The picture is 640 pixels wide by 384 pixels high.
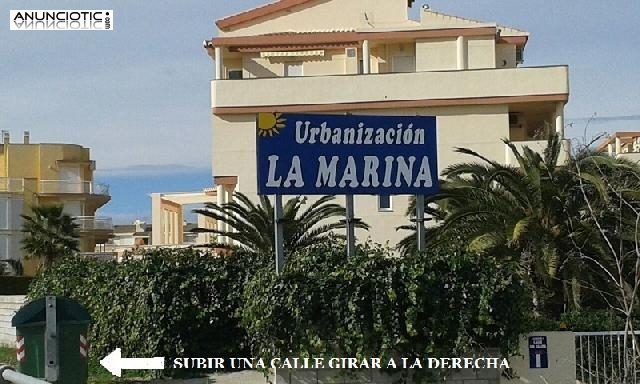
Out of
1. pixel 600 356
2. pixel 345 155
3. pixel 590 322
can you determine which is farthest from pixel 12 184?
pixel 600 356

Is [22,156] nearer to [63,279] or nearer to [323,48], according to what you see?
[323,48]

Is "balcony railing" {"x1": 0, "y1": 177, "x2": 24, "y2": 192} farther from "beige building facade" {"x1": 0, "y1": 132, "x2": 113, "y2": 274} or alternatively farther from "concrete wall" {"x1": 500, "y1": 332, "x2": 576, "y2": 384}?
"concrete wall" {"x1": 500, "y1": 332, "x2": 576, "y2": 384}

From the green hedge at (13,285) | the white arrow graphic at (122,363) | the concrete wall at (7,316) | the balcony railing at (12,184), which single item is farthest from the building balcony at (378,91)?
the balcony railing at (12,184)

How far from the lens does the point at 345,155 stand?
44.0ft

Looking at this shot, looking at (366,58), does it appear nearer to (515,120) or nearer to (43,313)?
(515,120)

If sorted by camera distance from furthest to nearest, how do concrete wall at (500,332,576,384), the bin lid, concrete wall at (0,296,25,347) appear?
1. concrete wall at (0,296,25,347)
2. concrete wall at (500,332,576,384)
3. the bin lid

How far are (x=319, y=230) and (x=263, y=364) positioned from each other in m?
9.23

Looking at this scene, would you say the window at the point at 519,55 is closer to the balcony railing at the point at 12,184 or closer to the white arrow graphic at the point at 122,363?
the white arrow graphic at the point at 122,363

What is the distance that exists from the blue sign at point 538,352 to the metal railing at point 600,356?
468mm

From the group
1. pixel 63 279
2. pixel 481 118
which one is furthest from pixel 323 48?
pixel 63 279

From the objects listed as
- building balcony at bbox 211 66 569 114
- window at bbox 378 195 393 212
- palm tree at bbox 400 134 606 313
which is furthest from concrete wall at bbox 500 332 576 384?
building balcony at bbox 211 66 569 114

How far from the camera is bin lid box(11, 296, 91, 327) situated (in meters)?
8.33

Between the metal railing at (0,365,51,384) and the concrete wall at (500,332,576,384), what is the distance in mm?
7426

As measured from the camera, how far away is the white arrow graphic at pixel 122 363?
Result: 47.1 ft
